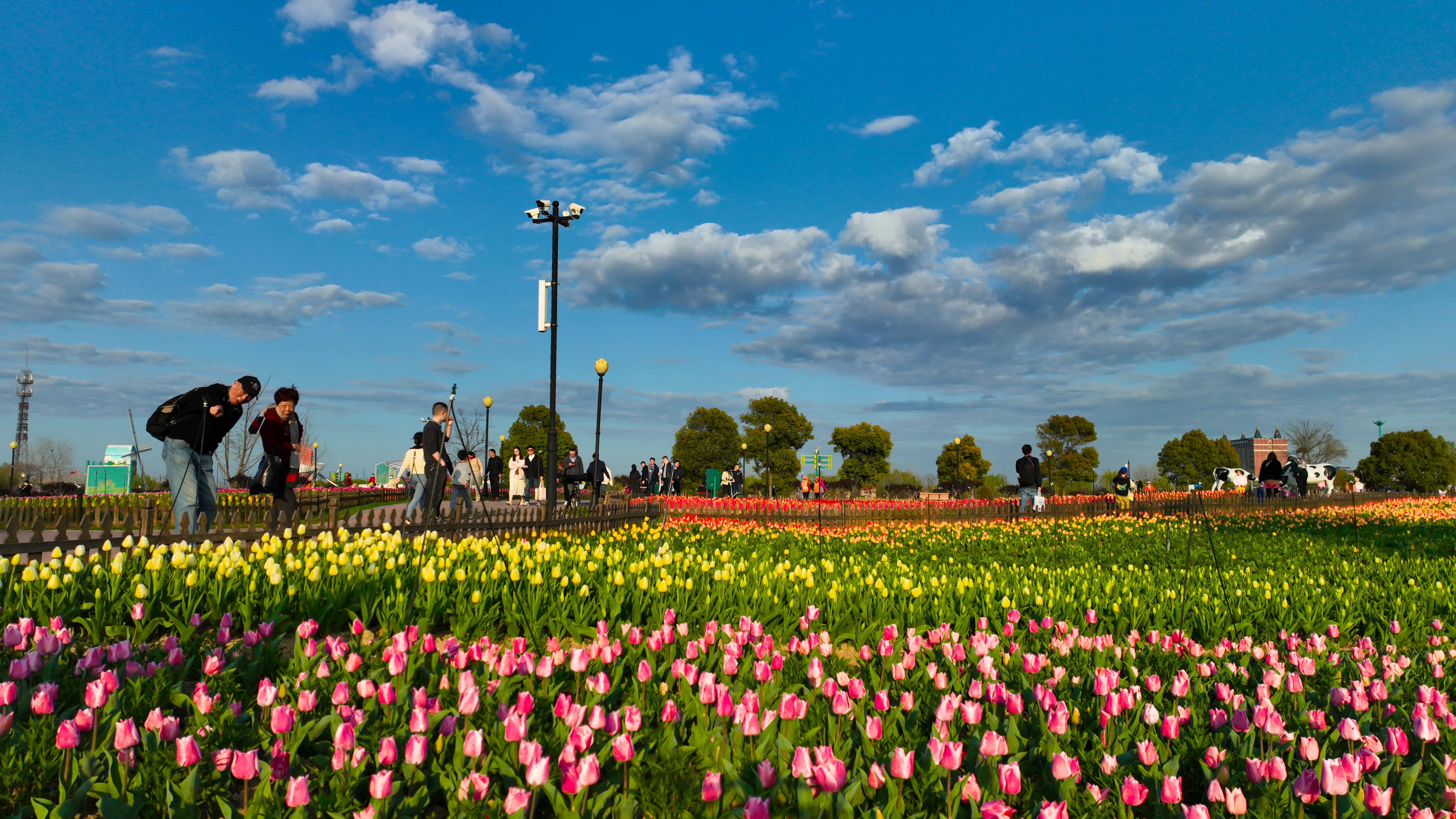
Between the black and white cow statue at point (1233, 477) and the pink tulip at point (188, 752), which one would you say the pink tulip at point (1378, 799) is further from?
the black and white cow statue at point (1233, 477)

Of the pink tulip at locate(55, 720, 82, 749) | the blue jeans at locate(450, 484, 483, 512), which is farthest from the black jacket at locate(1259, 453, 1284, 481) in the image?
the pink tulip at locate(55, 720, 82, 749)

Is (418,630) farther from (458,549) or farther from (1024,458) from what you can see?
(1024,458)

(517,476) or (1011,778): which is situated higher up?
(517,476)

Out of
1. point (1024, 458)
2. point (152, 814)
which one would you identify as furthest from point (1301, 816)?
point (1024, 458)

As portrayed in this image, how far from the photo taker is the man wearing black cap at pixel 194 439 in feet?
27.7

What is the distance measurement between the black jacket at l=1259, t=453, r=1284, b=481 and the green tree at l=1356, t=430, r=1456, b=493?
33432 mm

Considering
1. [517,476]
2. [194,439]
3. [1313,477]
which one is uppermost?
[194,439]

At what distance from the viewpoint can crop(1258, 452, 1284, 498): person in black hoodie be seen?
23703 millimetres

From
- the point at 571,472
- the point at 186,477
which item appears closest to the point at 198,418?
the point at 186,477

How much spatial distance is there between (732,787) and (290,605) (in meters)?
3.67

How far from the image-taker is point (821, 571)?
7.00m

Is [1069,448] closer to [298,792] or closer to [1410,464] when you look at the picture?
[1410,464]

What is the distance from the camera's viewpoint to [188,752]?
7.61 ft

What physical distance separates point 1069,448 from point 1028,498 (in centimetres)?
5300
